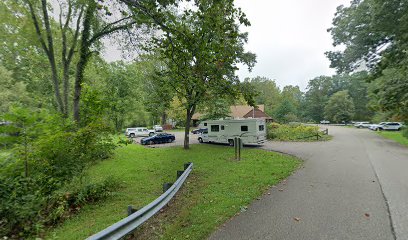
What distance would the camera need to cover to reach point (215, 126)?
20719mm

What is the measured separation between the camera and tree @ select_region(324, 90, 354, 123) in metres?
57.5

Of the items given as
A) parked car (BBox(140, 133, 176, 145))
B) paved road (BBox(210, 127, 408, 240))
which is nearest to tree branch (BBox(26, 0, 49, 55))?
paved road (BBox(210, 127, 408, 240))

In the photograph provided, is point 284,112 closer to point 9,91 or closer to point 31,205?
point 31,205

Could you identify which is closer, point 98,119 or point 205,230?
point 205,230

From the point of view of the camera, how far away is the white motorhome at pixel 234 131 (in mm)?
18141

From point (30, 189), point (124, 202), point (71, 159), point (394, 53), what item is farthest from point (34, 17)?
point (394, 53)

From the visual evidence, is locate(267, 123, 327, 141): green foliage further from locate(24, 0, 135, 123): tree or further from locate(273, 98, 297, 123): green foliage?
locate(24, 0, 135, 123): tree

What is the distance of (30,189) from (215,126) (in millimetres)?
16809

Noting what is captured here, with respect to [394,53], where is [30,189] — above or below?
below

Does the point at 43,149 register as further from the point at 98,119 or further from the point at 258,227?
the point at 258,227

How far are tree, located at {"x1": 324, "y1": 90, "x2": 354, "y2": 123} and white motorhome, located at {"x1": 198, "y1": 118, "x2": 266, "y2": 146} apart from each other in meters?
49.9

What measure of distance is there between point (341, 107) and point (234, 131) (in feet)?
172

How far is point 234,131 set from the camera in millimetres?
19234

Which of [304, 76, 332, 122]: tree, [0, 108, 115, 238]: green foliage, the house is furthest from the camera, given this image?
[304, 76, 332, 122]: tree
